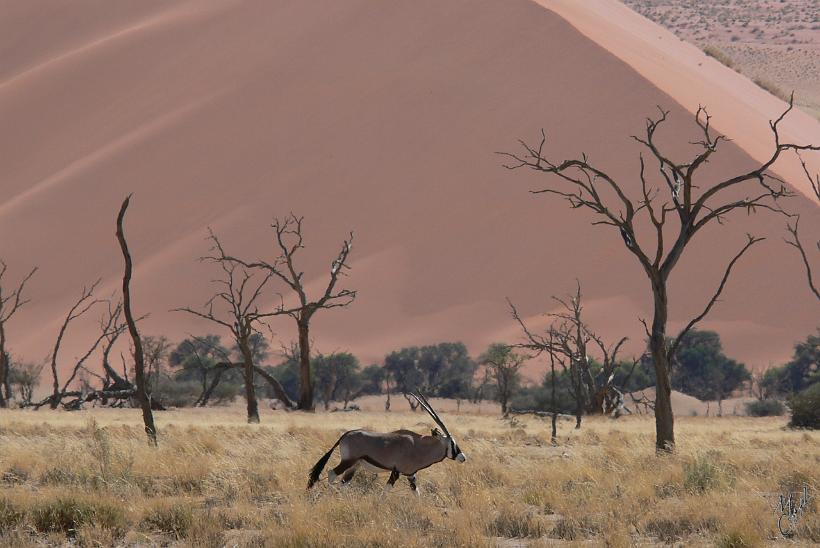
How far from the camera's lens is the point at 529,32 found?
67750 millimetres

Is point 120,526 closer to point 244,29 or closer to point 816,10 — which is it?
point 244,29

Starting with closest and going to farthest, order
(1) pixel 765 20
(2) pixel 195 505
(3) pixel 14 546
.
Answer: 1. (3) pixel 14 546
2. (2) pixel 195 505
3. (1) pixel 765 20

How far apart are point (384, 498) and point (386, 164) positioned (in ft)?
167

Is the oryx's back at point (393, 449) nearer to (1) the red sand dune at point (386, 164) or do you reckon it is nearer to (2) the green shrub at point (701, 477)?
→ (2) the green shrub at point (701, 477)

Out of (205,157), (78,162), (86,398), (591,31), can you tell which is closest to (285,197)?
(205,157)

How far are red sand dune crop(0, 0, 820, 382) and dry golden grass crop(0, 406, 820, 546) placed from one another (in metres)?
36.3

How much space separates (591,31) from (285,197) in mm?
20983

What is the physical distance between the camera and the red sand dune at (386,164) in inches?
2045

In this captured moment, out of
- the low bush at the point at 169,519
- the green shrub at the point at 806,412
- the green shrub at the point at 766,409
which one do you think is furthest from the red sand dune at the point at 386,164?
the low bush at the point at 169,519

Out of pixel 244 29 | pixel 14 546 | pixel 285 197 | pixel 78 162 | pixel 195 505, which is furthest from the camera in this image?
pixel 244 29

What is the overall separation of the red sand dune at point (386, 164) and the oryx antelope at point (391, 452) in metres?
39.7

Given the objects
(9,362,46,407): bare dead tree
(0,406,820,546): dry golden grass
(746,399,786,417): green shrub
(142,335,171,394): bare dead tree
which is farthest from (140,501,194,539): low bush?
(746,399,786,417): green shrub

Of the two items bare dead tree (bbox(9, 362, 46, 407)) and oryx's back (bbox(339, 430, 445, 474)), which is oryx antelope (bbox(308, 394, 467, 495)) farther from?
bare dead tree (bbox(9, 362, 46, 407))

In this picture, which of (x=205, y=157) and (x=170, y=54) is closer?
(x=205, y=157)
